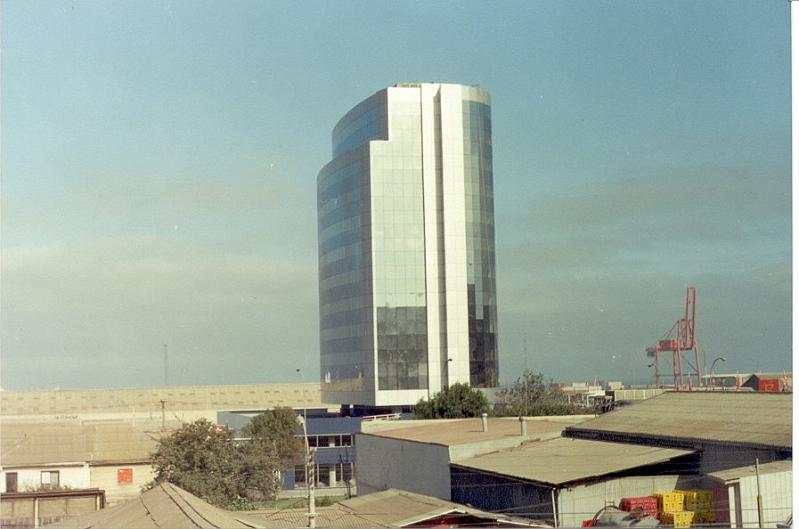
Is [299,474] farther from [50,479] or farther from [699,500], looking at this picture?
[699,500]

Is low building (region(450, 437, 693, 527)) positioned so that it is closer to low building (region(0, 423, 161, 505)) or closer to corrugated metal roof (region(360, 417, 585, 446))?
corrugated metal roof (region(360, 417, 585, 446))

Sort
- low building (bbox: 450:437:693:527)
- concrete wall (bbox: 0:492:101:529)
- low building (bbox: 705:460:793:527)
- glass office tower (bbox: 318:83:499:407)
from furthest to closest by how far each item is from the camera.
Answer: glass office tower (bbox: 318:83:499:407) → low building (bbox: 450:437:693:527) → concrete wall (bbox: 0:492:101:529) → low building (bbox: 705:460:793:527)

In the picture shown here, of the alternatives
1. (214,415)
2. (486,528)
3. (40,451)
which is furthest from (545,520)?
(214,415)

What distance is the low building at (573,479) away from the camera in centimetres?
882

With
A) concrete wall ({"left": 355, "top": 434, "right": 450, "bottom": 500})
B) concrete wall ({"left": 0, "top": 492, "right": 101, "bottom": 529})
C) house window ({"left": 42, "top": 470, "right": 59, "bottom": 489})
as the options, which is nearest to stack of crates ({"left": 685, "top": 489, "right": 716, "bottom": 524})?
concrete wall ({"left": 355, "top": 434, "right": 450, "bottom": 500})

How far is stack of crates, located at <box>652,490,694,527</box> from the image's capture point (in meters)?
8.15

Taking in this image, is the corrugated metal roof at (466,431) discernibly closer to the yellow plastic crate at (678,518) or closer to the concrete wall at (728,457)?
the concrete wall at (728,457)

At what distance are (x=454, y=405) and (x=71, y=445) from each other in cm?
1179

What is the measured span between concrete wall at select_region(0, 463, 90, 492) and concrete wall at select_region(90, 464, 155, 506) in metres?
0.24

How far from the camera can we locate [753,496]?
745 cm

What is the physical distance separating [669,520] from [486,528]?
2.53 meters

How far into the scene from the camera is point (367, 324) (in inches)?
1190

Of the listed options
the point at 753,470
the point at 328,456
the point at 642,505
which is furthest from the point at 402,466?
the point at 328,456

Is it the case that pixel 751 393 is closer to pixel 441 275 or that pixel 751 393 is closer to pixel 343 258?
pixel 441 275
